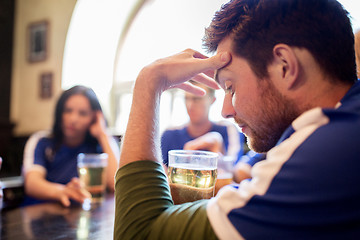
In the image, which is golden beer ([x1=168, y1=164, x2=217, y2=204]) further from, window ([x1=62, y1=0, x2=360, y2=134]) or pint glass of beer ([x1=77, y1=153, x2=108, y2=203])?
window ([x1=62, y1=0, x2=360, y2=134])

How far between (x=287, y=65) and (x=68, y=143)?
1.81 metres

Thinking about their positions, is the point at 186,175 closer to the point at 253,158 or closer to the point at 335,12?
the point at 335,12

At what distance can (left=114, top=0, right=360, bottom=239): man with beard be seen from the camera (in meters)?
0.45

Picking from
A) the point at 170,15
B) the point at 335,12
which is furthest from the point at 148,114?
the point at 170,15

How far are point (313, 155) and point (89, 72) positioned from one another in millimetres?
4661

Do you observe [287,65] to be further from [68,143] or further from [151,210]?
[68,143]

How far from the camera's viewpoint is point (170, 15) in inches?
150

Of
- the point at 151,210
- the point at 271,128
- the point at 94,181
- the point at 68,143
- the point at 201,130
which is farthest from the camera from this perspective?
the point at 201,130

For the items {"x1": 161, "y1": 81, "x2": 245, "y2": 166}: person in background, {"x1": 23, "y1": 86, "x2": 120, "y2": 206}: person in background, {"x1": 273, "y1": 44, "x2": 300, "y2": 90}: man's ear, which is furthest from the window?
{"x1": 273, "y1": 44, "x2": 300, "y2": 90}: man's ear

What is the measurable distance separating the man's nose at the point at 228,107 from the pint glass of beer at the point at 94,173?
0.73 m

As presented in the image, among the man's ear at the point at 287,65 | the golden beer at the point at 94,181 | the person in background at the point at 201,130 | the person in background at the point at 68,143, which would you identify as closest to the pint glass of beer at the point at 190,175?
the man's ear at the point at 287,65

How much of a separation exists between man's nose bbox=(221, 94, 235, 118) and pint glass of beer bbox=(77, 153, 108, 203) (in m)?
0.73

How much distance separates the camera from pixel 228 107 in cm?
82

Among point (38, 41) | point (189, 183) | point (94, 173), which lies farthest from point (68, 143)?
point (38, 41)
